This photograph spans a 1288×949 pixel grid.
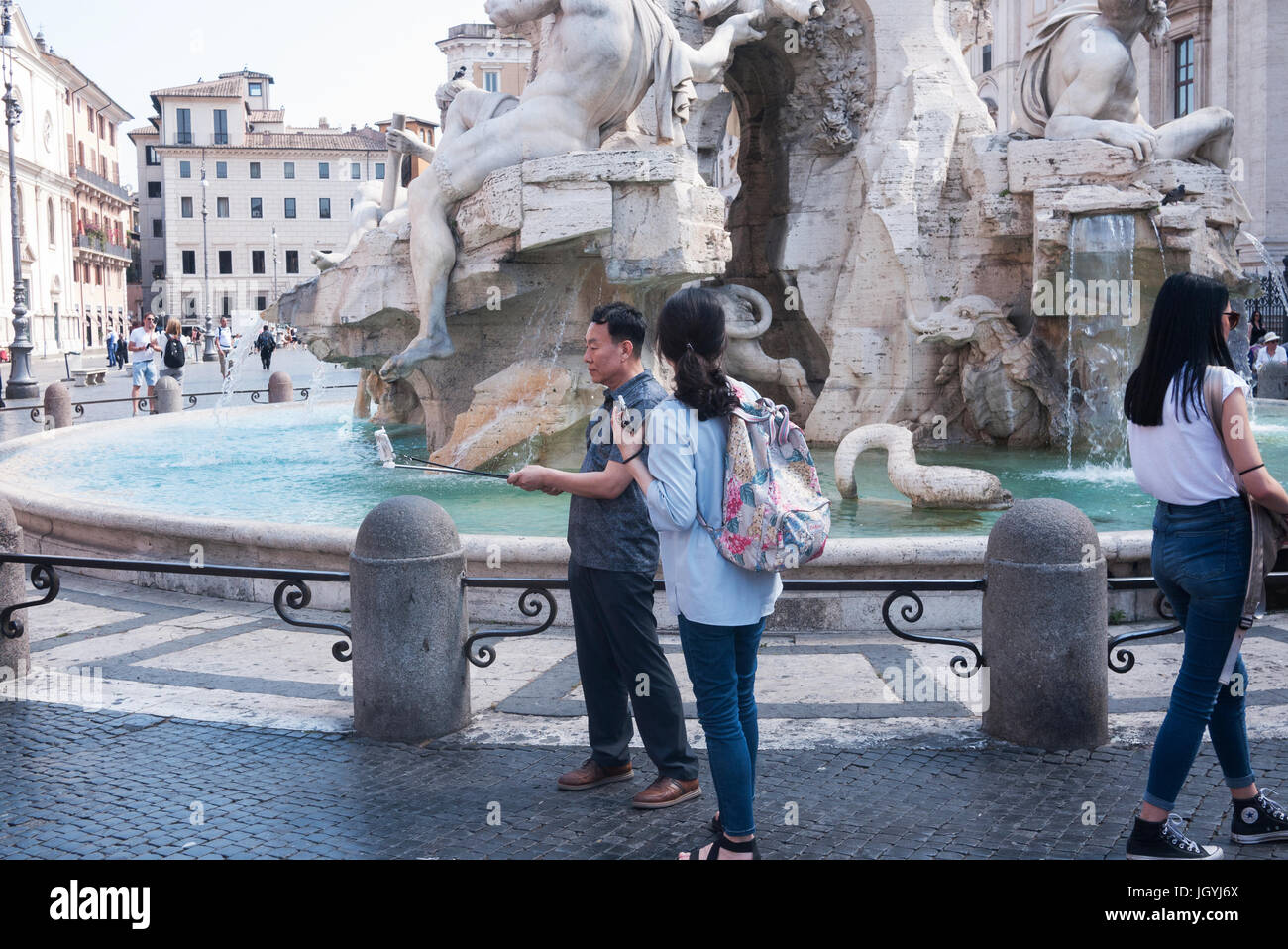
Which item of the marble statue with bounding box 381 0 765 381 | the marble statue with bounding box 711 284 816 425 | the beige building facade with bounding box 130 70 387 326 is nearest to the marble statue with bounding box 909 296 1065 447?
the marble statue with bounding box 711 284 816 425

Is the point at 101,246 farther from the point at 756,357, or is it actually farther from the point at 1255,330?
the point at 756,357

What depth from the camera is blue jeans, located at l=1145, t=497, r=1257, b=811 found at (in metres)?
3.94

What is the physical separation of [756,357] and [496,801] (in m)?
9.32

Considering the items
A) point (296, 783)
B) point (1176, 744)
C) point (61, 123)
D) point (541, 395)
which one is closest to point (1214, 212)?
point (541, 395)

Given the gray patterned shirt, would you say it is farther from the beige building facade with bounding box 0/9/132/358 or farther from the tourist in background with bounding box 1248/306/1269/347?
the beige building facade with bounding box 0/9/132/358

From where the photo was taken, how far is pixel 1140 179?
39.3ft

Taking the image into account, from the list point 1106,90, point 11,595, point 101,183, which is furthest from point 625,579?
point 101,183

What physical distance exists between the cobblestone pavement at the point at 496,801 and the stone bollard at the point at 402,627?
13 centimetres

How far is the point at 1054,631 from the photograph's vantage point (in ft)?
16.7

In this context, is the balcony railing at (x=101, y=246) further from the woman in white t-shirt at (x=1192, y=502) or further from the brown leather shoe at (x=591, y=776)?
the woman in white t-shirt at (x=1192, y=502)

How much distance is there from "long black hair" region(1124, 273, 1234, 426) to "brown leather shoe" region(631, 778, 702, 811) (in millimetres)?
1832

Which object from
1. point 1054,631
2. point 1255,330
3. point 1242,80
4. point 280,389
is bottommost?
point 1054,631

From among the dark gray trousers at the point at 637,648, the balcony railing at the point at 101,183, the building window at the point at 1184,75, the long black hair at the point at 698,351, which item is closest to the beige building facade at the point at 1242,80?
the building window at the point at 1184,75
